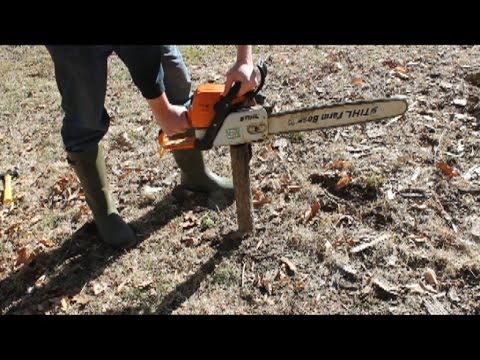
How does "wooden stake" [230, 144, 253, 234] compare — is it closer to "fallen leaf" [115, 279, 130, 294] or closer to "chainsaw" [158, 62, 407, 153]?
"chainsaw" [158, 62, 407, 153]

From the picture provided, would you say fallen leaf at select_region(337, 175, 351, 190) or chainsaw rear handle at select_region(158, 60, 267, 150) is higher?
chainsaw rear handle at select_region(158, 60, 267, 150)

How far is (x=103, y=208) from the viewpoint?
3357mm

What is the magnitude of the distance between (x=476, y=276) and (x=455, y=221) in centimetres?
47

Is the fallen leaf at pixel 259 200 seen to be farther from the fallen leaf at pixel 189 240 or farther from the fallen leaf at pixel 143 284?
the fallen leaf at pixel 143 284

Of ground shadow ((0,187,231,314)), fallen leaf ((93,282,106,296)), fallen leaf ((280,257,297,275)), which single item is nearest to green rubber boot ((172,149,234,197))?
ground shadow ((0,187,231,314))

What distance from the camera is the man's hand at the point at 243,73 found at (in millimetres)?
2426

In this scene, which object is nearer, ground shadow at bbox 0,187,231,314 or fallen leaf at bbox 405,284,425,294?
fallen leaf at bbox 405,284,425,294

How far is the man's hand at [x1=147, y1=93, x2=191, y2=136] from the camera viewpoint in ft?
8.42

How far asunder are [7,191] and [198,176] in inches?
64.7

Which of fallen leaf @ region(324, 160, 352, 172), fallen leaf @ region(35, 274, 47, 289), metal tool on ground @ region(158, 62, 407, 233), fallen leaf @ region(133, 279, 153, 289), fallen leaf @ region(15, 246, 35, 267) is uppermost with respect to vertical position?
metal tool on ground @ region(158, 62, 407, 233)

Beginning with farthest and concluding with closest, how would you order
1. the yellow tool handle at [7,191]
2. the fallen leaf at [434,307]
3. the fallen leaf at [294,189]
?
the yellow tool handle at [7,191]
the fallen leaf at [294,189]
the fallen leaf at [434,307]

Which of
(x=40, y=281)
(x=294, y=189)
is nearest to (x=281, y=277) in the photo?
(x=294, y=189)

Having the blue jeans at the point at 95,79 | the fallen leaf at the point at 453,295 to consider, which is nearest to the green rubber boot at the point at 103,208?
the blue jeans at the point at 95,79
